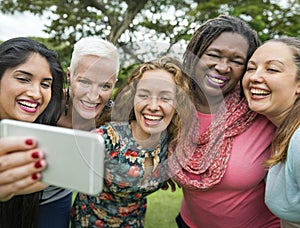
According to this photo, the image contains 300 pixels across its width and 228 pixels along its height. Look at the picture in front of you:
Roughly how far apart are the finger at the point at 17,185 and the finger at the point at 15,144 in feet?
0.22

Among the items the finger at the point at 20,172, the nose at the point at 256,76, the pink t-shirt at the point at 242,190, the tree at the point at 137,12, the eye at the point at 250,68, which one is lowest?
the pink t-shirt at the point at 242,190

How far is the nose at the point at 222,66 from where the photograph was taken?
1583mm

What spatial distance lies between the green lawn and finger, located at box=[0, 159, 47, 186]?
2.81 metres

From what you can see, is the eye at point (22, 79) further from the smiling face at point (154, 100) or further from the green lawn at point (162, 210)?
the green lawn at point (162, 210)

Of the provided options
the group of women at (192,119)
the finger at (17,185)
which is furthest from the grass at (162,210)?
the finger at (17,185)

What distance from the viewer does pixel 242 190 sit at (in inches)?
65.9

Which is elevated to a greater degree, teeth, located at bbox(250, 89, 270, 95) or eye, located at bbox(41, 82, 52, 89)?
teeth, located at bbox(250, 89, 270, 95)

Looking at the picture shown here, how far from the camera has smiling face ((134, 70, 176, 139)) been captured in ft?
4.70

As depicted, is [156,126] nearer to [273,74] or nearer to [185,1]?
[273,74]

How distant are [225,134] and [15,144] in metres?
1.05

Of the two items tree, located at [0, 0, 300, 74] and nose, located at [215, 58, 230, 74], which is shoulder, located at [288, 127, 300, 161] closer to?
nose, located at [215, 58, 230, 74]

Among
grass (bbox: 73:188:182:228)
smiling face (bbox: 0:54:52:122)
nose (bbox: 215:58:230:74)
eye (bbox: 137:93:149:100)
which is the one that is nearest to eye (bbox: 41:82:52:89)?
smiling face (bbox: 0:54:52:122)

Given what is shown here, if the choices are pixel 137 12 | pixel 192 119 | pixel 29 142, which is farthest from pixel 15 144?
pixel 137 12

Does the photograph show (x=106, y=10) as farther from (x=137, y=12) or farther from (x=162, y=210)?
(x=162, y=210)
